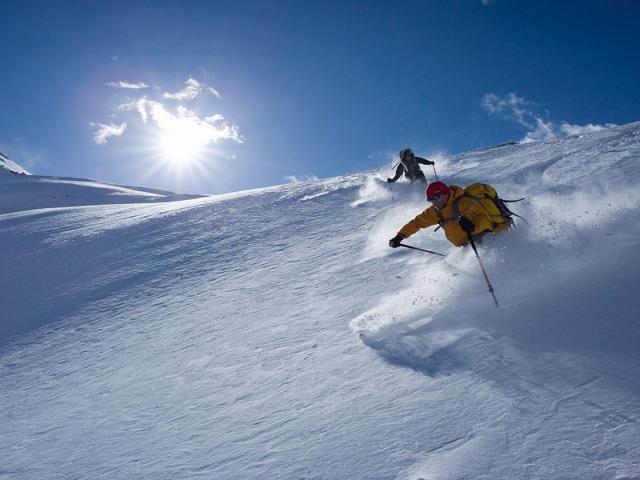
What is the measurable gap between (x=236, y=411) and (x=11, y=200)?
1190 inches

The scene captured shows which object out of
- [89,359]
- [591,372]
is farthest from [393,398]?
[89,359]

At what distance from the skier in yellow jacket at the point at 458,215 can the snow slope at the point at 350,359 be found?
35 centimetres

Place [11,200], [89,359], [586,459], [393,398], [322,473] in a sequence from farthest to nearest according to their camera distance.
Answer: [11,200], [89,359], [393,398], [322,473], [586,459]

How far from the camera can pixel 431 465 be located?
2.49 metres

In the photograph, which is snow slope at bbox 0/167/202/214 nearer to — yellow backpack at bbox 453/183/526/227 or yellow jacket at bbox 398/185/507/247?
yellow jacket at bbox 398/185/507/247

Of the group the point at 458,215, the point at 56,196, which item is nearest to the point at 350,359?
the point at 458,215

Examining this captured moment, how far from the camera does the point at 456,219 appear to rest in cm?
639

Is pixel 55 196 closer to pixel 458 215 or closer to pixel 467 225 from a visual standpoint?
pixel 458 215

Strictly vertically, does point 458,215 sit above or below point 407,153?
below

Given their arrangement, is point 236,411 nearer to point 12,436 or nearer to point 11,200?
point 12,436

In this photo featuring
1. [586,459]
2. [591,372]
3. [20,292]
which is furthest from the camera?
[20,292]

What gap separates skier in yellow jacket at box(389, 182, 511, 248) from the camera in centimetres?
622

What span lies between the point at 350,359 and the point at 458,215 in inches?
121

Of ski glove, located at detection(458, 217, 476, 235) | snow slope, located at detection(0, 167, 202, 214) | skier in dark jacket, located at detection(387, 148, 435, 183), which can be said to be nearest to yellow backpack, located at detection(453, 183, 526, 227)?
ski glove, located at detection(458, 217, 476, 235)
